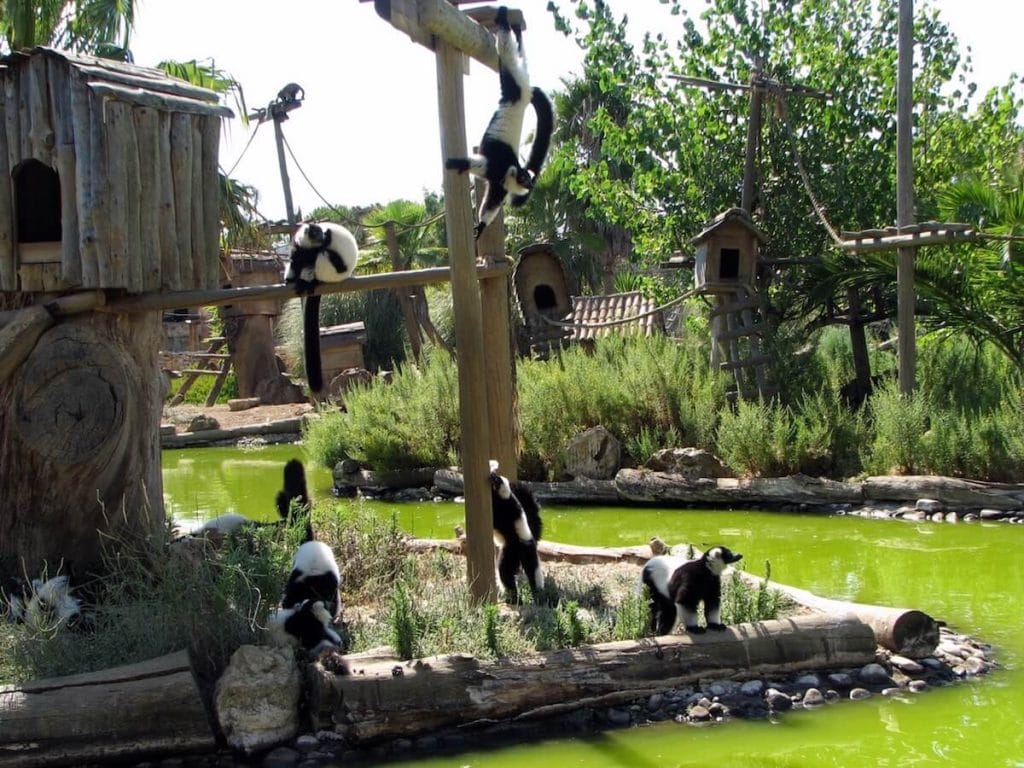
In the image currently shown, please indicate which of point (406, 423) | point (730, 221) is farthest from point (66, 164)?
point (730, 221)

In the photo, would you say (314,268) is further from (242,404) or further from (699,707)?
(242,404)

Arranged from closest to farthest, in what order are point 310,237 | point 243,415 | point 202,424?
point 310,237, point 202,424, point 243,415

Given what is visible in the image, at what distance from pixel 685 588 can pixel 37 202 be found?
16.8 ft

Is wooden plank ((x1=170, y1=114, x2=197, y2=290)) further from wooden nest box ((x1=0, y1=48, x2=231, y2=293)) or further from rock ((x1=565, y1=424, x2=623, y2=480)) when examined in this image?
rock ((x1=565, y1=424, x2=623, y2=480))

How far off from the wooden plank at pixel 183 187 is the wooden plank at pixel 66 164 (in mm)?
655

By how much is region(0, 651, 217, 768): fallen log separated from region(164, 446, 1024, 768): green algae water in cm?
108

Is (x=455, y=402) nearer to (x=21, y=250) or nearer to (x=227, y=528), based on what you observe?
(x=227, y=528)

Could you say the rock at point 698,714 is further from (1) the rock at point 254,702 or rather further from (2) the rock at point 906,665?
(1) the rock at point 254,702

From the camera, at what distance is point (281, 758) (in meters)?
5.62

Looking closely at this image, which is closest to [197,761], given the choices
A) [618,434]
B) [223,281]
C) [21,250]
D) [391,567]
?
[391,567]

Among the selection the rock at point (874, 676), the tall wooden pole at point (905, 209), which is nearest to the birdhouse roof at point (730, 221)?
the tall wooden pole at point (905, 209)

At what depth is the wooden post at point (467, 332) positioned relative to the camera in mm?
6684

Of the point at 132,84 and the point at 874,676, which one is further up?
the point at 132,84

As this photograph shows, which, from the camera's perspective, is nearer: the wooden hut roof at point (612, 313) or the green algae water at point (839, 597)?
the green algae water at point (839, 597)
